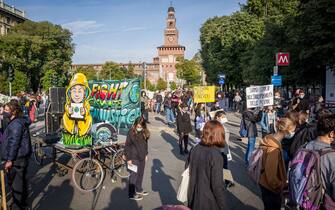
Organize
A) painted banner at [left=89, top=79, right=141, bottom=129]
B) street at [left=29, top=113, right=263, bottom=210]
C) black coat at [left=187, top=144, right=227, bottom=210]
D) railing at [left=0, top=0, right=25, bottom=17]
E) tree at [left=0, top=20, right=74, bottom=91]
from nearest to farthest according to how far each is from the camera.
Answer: black coat at [left=187, top=144, right=227, bottom=210], street at [left=29, top=113, right=263, bottom=210], painted banner at [left=89, top=79, right=141, bottom=129], tree at [left=0, top=20, right=74, bottom=91], railing at [left=0, top=0, right=25, bottom=17]

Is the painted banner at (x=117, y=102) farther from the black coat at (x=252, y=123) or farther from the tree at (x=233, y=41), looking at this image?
the tree at (x=233, y=41)

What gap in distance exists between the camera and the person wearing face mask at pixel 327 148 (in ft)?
11.6

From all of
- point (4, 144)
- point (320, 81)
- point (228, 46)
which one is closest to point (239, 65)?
point (228, 46)

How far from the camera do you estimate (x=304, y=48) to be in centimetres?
2052

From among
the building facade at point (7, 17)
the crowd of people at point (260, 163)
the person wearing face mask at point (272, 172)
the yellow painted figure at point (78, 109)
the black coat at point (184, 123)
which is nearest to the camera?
the crowd of people at point (260, 163)

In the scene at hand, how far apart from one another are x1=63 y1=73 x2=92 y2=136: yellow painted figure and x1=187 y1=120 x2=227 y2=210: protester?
17.1 ft

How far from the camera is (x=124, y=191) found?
7.69 metres

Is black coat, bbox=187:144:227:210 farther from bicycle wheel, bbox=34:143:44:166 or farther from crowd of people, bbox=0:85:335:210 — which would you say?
bicycle wheel, bbox=34:143:44:166

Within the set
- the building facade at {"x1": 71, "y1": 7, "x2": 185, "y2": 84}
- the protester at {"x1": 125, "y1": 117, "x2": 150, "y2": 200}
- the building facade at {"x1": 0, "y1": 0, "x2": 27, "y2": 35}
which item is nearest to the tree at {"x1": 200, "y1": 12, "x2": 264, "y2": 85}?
the protester at {"x1": 125, "y1": 117, "x2": 150, "y2": 200}

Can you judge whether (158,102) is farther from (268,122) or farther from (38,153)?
(38,153)

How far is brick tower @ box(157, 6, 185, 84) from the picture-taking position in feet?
438

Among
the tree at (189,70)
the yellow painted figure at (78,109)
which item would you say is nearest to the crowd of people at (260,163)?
the yellow painted figure at (78,109)

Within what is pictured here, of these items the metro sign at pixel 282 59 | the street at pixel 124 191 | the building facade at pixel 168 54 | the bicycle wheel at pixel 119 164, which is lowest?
the street at pixel 124 191

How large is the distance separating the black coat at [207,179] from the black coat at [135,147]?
3.02 metres
